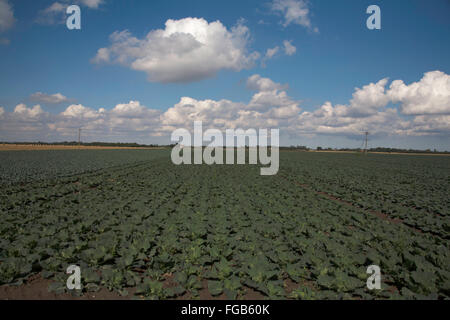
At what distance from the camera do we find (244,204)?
12.2m

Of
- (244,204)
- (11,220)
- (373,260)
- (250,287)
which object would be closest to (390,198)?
(244,204)

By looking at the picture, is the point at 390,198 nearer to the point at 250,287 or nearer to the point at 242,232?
the point at 242,232

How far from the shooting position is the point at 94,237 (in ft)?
23.7

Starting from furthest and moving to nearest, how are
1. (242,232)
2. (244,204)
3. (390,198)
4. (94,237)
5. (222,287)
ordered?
(390,198) < (244,204) < (242,232) < (94,237) < (222,287)

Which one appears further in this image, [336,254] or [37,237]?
[37,237]

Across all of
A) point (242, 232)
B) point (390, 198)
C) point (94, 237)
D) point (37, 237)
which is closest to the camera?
point (37, 237)

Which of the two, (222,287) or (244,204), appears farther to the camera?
(244,204)

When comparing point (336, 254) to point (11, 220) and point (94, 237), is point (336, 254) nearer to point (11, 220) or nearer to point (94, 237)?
point (94, 237)
